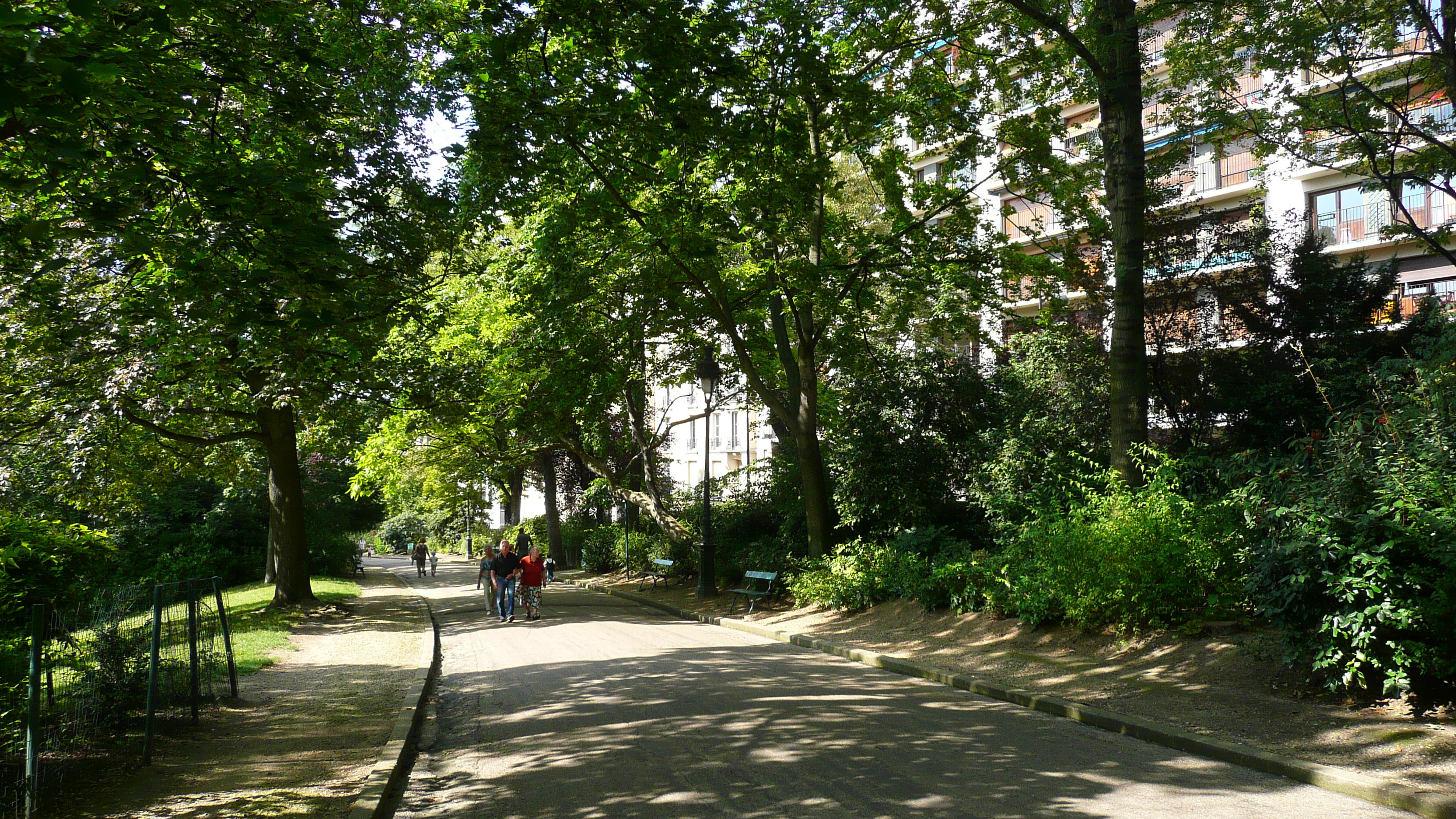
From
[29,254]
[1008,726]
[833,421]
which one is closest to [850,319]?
[833,421]

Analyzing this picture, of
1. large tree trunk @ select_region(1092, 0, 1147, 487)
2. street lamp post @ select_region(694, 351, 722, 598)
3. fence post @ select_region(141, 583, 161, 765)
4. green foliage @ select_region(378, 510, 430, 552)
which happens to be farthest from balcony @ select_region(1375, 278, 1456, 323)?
green foliage @ select_region(378, 510, 430, 552)

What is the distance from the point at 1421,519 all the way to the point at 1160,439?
1256cm

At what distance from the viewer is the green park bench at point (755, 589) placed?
18141 mm

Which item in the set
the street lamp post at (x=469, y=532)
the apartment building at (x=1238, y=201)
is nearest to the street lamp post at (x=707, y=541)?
the apartment building at (x=1238, y=201)

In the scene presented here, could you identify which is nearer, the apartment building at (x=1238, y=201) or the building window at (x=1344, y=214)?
the apartment building at (x=1238, y=201)

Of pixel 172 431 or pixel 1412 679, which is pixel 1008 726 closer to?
pixel 1412 679

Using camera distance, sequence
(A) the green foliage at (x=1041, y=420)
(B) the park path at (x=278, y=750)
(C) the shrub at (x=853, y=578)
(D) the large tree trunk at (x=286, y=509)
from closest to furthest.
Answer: (B) the park path at (x=278, y=750), (A) the green foliage at (x=1041, y=420), (C) the shrub at (x=853, y=578), (D) the large tree trunk at (x=286, y=509)

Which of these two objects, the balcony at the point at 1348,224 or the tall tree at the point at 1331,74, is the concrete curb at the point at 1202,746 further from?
the balcony at the point at 1348,224

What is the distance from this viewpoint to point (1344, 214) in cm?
2775

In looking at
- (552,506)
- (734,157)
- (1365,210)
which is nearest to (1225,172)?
(1365,210)

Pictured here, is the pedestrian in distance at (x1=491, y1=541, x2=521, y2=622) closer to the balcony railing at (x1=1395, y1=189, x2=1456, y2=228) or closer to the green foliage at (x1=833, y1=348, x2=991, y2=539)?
the green foliage at (x1=833, y1=348, x2=991, y2=539)

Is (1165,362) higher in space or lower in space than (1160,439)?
higher

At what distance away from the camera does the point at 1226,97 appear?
53.0ft

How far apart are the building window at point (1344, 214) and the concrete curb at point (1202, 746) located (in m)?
24.3
